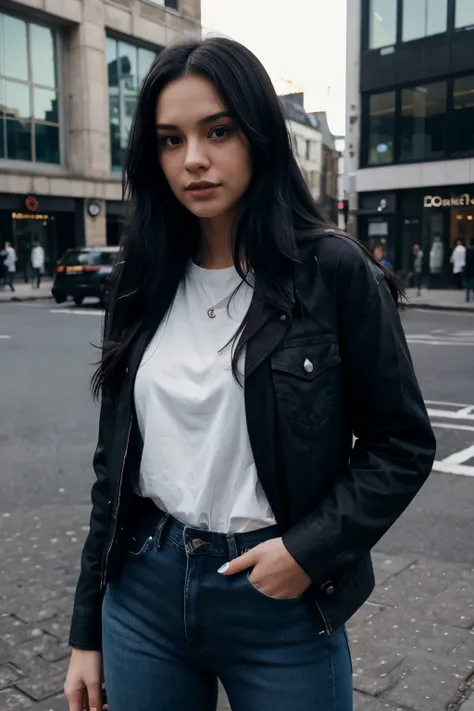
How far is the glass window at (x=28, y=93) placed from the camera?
2947cm

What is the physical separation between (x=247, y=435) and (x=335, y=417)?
6.7 inches

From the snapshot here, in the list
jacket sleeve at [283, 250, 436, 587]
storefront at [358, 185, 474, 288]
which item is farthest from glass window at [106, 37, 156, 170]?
jacket sleeve at [283, 250, 436, 587]

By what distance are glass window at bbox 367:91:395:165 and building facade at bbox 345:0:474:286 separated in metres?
0.04

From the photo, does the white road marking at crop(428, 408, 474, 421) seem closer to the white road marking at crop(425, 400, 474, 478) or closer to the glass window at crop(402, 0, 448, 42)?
the white road marking at crop(425, 400, 474, 478)

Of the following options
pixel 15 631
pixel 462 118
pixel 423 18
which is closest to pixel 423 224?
pixel 462 118

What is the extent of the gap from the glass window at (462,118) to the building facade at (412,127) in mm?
34

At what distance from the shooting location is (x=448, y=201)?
26328 millimetres

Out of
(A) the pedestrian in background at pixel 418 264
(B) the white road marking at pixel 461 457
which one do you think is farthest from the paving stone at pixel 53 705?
(A) the pedestrian in background at pixel 418 264

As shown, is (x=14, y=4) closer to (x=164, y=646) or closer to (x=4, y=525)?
(x=4, y=525)

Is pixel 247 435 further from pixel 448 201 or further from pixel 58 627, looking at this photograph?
pixel 448 201

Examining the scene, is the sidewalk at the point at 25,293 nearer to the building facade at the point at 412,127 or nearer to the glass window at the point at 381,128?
the building facade at the point at 412,127

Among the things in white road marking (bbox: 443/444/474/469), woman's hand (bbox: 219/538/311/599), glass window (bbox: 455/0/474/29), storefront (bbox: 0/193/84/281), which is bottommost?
white road marking (bbox: 443/444/474/469)

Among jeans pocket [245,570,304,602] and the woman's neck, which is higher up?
the woman's neck

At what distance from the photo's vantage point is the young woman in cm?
138
